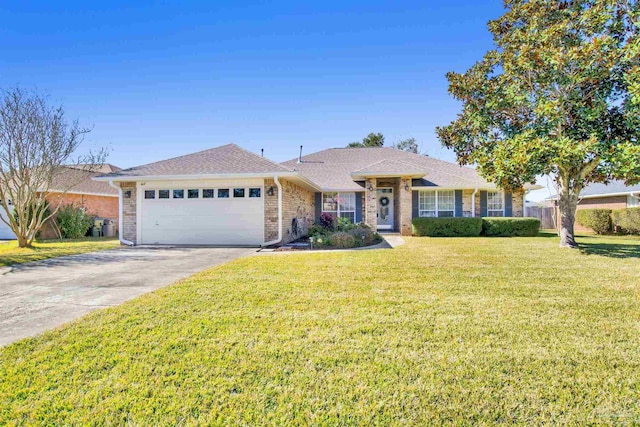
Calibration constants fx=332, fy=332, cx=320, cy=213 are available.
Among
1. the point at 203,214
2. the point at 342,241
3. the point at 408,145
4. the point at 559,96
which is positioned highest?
the point at 408,145

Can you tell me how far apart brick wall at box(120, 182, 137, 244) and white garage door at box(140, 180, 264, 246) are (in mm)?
360

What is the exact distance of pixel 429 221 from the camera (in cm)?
1659

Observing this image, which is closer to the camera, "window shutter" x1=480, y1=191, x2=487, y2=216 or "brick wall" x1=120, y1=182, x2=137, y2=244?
"brick wall" x1=120, y1=182, x2=137, y2=244

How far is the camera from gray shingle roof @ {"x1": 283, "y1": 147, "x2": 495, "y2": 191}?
59.8 feet

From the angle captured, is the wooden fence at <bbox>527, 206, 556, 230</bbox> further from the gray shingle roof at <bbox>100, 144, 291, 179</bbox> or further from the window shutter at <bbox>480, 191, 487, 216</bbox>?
the gray shingle roof at <bbox>100, 144, 291, 179</bbox>

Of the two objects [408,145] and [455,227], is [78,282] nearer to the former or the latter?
[455,227]

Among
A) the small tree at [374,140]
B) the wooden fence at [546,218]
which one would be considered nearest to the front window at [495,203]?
the wooden fence at [546,218]

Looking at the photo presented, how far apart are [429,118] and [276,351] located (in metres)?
17.8

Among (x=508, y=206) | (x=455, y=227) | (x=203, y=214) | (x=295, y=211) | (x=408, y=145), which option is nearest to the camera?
(x=203, y=214)

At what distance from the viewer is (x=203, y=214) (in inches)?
524

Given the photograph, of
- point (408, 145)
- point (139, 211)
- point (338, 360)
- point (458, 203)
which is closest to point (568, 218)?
point (458, 203)

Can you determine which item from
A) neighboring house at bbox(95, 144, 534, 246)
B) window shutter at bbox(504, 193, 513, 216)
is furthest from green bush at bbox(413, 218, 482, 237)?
window shutter at bbox(504, 193, 513, 216)

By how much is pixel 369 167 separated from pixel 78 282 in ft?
46.6

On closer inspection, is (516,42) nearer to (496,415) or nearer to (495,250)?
(495,250)
